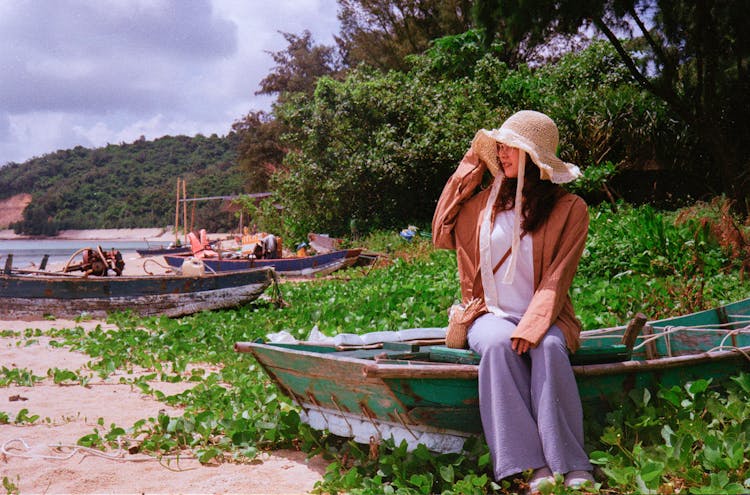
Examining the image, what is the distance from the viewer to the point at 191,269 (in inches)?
478

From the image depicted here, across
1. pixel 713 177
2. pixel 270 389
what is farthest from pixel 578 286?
pixel 713 177

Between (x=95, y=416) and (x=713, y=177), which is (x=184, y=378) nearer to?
(x=95, y=416)

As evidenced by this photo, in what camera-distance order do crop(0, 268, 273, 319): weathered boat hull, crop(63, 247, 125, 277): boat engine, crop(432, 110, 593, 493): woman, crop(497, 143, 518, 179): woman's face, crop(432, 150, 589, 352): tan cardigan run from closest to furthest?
crop(432, 110, 593, 493): woman
crop(432, 150, 589, 352): tan cardigan
crop(497, 143, 518, 179): woman's face
crop(0, 268, 273, 319): weathered boat hull
crop(63, 247, 125, 277): boat engine

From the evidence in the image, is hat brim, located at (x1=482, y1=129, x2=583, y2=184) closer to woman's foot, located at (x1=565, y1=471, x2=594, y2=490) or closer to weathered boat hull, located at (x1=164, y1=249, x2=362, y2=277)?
woman's foot, located at (x1=565, y1=471, x2=594, y2=490)

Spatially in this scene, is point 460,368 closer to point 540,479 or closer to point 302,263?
point 540,479

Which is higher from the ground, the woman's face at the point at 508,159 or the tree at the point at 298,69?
the tree at the point at 298,69

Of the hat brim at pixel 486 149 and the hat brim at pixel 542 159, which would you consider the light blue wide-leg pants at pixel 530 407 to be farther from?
the hat brim at pixel 486 149

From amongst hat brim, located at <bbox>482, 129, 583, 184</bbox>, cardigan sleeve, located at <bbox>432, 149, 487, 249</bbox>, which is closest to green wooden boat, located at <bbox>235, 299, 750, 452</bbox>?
cardigan sleeve, located at <bbox>432, 149, 487, 249</bbox>

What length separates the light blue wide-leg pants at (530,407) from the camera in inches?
111

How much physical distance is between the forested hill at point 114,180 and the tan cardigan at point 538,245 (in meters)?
67.2

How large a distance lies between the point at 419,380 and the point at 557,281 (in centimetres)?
81

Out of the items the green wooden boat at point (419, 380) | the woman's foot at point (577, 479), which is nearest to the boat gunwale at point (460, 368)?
the green wooden boat at point (419, 380)

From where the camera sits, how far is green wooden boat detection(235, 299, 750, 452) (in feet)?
10.00

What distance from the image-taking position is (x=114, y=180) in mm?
82812
